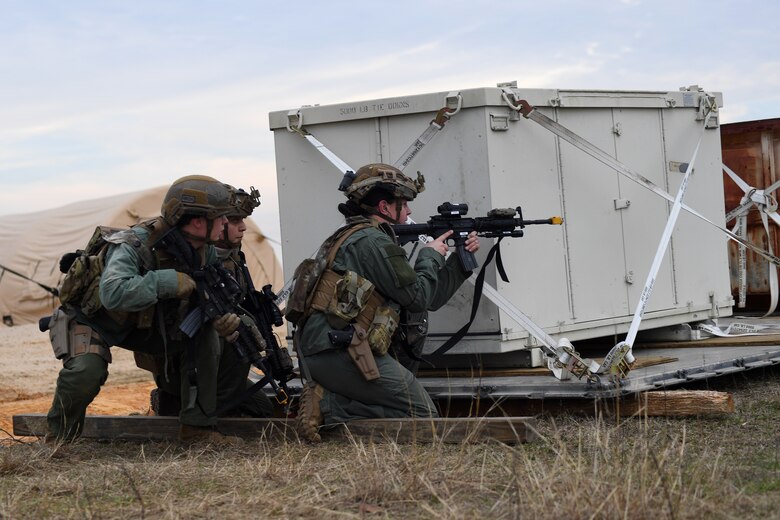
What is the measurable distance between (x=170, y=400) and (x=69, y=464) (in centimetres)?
155

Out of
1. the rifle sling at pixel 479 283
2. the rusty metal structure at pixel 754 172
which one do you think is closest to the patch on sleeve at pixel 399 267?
the rifle sling at pixel 479 283

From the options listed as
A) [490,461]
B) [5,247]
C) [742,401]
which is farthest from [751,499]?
[5,247]

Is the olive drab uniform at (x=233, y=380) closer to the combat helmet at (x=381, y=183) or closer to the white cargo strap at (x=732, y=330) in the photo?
the combat helmet at (x=381, y=183)

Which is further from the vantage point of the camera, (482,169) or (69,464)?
(482,169)

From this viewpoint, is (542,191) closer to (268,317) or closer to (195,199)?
(268,317)

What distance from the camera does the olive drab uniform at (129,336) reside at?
6.47 m

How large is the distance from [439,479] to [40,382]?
369 inches

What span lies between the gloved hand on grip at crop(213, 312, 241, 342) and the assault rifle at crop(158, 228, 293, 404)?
55mm

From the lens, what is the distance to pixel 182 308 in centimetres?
664

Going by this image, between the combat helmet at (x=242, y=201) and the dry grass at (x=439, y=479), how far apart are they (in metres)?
1.64

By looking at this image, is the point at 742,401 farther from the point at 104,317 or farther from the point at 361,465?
the point at 104,317

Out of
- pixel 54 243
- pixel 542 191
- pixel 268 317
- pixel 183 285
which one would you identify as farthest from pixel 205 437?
pixel 54 243

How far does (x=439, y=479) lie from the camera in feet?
15.9

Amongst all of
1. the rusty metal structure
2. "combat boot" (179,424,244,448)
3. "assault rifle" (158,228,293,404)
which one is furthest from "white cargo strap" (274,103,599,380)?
the rusty metal structure
